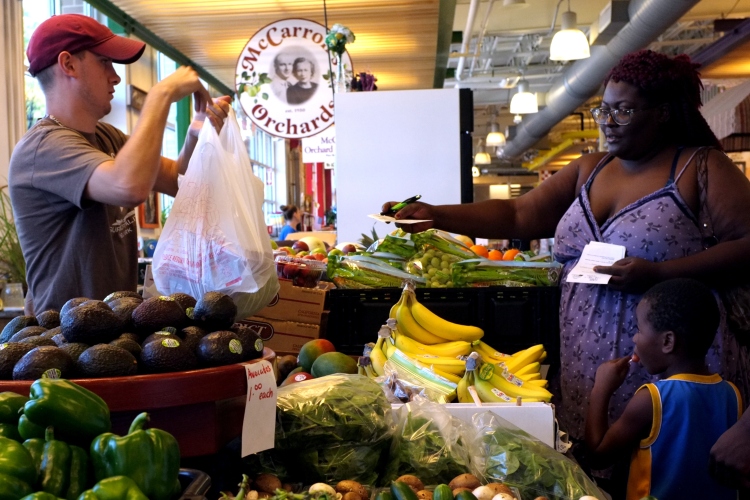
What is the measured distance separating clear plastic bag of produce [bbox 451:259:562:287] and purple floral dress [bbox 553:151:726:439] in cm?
31

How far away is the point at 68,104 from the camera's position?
7.44ft

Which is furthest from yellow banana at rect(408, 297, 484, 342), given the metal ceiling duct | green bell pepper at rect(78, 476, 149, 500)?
the metal ceiling duct

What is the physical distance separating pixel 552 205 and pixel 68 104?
163cm

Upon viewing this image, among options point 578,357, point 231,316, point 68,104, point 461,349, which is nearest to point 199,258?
point 231,316

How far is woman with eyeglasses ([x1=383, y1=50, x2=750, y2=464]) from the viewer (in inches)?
90.3

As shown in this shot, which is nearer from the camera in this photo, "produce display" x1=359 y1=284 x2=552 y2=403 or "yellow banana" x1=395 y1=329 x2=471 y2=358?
"produce display" x1=359 y1=284 x2=552 y2=403

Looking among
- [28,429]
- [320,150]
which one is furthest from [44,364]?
[320,150]

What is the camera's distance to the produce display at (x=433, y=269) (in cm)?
293

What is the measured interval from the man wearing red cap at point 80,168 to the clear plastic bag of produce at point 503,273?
1.08m

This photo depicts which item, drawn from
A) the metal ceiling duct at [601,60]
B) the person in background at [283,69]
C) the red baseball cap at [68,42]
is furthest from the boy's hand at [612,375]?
the metal ceiling duct at [601,60]

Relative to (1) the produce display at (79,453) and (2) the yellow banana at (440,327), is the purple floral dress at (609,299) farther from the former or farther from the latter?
(1) the produce display at (79,453)

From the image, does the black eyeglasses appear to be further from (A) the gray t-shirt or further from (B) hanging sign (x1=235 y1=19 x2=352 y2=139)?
(B) hanging sign (x1=235 y1=19 x2=352 y2=139)

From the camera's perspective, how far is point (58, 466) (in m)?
1.16

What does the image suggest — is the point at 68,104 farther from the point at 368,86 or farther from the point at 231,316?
the point at 368,86
